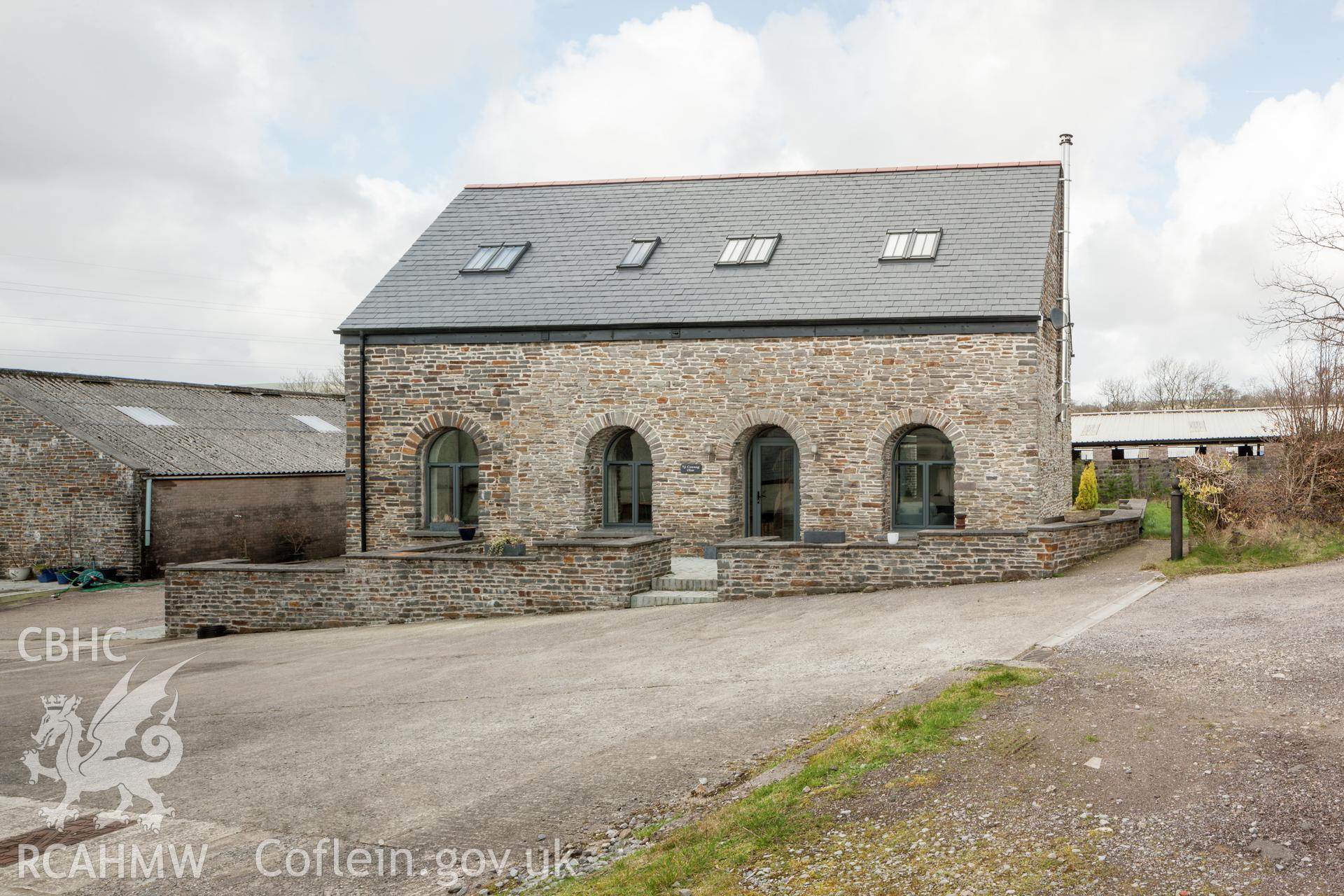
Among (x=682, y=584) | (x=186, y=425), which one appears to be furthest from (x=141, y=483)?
(x=682, y=584)

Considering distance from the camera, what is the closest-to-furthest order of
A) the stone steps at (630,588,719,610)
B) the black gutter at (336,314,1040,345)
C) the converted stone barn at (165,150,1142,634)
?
the stone steps at (630,588,719,610) < the converted stone barn at (165,150,1142,634) < the black gutter at (336,314,1040,345)

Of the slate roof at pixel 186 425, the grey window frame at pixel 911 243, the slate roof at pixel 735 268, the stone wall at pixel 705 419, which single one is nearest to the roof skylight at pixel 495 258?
the slate roof at pixel 735 268

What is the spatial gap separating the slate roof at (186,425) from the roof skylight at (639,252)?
12.2 metres

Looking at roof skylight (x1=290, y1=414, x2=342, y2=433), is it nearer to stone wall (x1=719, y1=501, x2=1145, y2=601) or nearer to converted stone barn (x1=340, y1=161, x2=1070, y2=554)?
converted stone barn (x1=340, y1=161, x2=1070, y2=554)

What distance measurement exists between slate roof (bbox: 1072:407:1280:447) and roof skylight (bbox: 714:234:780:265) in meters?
23.2

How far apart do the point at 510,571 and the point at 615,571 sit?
1684mm

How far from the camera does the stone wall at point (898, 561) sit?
48.1 feet

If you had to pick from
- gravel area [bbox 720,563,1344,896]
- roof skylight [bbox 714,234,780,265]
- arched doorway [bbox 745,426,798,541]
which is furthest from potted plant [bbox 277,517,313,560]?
gravel area [bbox 720,563,1344,896]

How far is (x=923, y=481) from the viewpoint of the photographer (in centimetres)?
1848

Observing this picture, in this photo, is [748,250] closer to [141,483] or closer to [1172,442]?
[141,483]

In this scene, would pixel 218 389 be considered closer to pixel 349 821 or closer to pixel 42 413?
pixel 42 413

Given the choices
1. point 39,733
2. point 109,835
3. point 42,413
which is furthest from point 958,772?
point 42,413

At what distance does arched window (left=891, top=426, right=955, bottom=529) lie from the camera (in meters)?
18.4

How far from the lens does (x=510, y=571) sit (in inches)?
630
